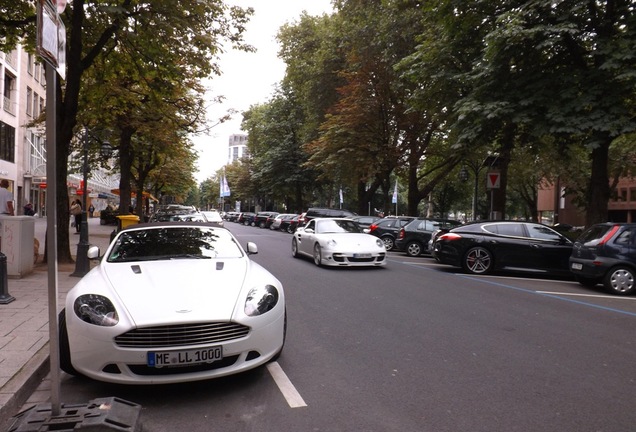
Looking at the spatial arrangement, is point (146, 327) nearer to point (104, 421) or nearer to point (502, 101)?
point (104, 421)

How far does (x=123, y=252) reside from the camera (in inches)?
212

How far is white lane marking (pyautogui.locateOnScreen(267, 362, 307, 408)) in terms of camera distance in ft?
12.5

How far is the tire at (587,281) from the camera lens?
10422mm

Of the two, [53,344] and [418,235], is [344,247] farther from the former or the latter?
[53,344]

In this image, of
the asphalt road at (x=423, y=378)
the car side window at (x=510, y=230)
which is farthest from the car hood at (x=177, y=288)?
the car side window at (x=510, y=230)

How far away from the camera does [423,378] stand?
4.36 meters

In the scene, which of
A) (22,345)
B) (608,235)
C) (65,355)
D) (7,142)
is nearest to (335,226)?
(608,235)

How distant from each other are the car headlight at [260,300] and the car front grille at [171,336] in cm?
37

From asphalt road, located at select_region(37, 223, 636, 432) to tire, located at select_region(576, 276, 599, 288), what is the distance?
2590mm

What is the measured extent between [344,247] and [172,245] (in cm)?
714

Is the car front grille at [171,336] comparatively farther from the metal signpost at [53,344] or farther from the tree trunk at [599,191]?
the tree trunk at [599,191]

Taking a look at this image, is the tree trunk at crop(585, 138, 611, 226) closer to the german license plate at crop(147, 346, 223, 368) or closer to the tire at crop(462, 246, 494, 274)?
the tire at crop(462, 246, 494, 274)

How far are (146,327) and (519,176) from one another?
3721 cm

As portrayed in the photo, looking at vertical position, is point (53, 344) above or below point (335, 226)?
below
